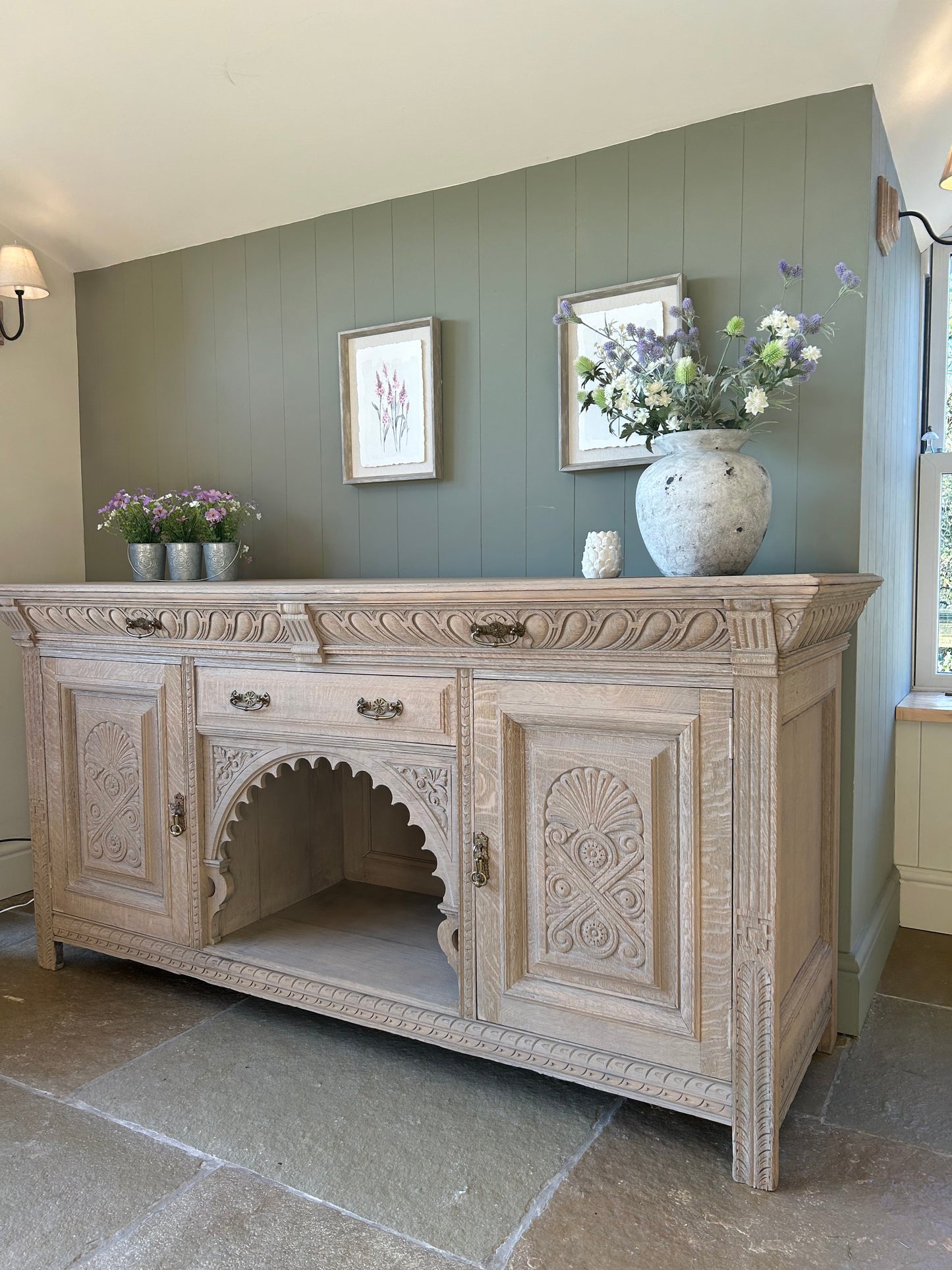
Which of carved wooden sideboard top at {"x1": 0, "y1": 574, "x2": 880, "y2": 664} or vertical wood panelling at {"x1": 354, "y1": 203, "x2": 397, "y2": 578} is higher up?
vertical wood panelling at {"x1": 354, "y1": 203, "x2": 397, "y2": 578}

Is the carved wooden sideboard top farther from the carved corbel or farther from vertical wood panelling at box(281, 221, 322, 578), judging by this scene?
vertical wood panelling at box(281, 221, 322, 578)

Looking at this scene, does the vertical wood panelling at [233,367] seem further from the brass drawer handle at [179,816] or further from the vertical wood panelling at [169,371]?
the brass drawer handle at [179,816]

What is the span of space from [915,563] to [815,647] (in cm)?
146

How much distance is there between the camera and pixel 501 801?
1.83m

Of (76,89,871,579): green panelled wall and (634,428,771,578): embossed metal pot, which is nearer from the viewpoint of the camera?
(634,428,771,578): embossed metal pot

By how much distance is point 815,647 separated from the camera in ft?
5.78

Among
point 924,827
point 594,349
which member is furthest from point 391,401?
point 924,827

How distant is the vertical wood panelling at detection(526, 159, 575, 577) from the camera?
7.62 ft

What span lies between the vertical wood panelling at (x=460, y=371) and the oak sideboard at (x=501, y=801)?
1.97 ft

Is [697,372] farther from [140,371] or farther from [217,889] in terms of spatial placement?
[140,371]

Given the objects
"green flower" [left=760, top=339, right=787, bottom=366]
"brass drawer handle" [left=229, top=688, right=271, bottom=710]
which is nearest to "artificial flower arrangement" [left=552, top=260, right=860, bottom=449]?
"green flower" [left=760, top=339, right=787, bottom=366]

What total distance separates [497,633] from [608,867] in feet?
1.62

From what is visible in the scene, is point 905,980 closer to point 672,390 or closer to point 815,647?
point 815,647

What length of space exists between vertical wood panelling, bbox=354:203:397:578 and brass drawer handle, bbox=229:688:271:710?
2.14ft
